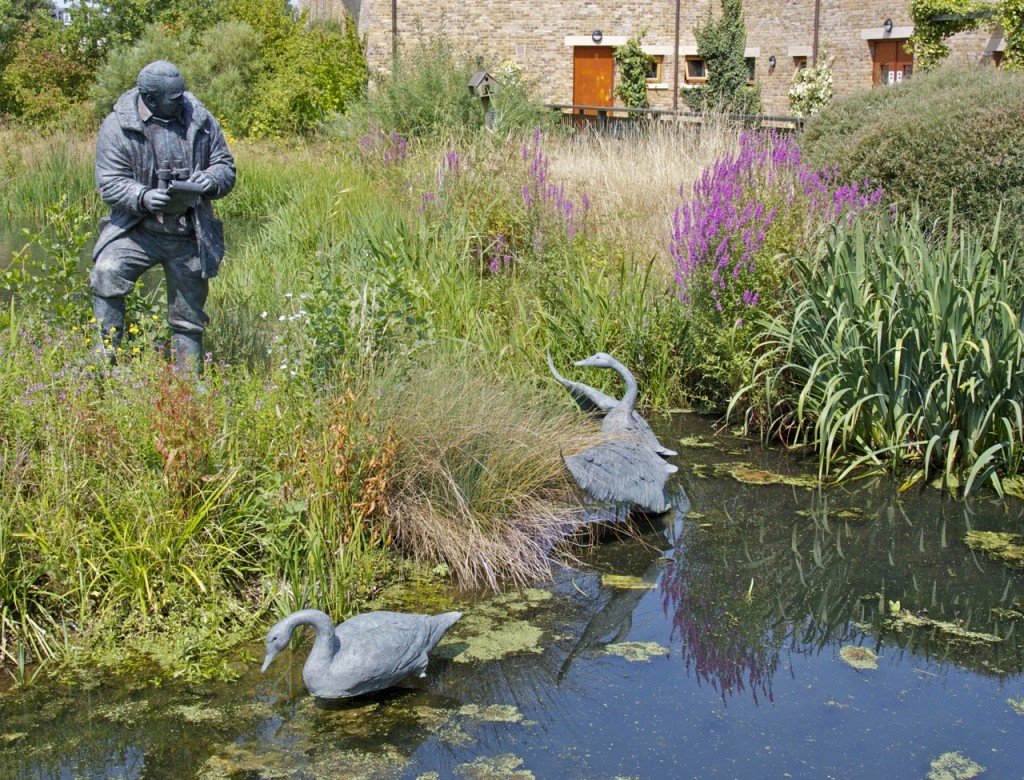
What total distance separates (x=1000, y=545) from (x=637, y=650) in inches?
82.9

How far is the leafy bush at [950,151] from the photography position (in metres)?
8.04

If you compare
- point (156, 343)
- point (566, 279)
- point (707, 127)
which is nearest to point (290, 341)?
point (156, 343)

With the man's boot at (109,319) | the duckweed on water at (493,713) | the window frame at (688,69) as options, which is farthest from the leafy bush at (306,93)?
the duckweed on water at (493,713)

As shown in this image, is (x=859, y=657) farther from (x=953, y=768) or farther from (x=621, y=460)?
(x=621, y=460)

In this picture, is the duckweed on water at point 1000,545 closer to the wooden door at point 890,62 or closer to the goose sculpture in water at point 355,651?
the goose sculpture in water at point 355,651

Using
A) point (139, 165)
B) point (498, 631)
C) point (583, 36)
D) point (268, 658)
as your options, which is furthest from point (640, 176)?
point (583, 36)

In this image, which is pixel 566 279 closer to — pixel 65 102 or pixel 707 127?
pixel 707 127

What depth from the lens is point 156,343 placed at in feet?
19.6

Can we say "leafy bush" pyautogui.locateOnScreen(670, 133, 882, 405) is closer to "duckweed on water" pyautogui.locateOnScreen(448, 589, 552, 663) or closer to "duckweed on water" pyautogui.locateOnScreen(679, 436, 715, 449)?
"duckweed on water" pyautogui.locateOnScreen(679, 436, 715, 449)

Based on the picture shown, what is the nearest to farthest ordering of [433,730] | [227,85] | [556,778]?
[556,778] < [433,730] < [227,85]

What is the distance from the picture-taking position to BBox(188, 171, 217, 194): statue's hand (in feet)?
17.6

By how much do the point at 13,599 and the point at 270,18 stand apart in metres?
27.2

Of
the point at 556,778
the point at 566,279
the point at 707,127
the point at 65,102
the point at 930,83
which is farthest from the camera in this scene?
the point at 65,102

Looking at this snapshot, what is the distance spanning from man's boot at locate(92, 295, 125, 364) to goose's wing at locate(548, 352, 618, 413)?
227cm
